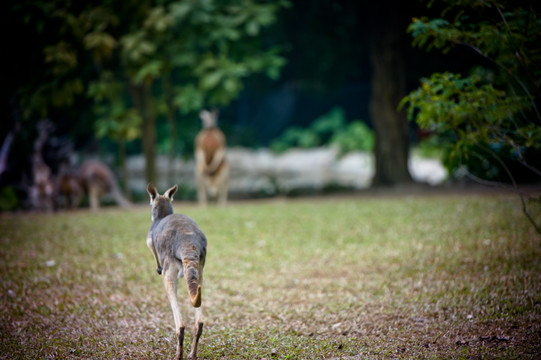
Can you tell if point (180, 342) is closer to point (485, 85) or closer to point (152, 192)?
point (152, 192)

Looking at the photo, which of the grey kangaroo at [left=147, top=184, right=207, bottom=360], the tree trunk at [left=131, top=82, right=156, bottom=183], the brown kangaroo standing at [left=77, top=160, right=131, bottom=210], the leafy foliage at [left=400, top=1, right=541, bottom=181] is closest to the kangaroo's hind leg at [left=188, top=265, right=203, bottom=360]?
the grey kangaroo at [left=147, top=184, right=207, bottom=360]

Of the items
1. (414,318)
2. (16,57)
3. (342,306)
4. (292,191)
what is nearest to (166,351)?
(342,306)

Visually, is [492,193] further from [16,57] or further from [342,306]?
[16,57]

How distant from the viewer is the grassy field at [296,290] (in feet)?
11.6

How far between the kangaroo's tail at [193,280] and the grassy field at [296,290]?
0.72 m

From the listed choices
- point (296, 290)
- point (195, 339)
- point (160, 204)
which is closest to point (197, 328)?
point (195, 339)

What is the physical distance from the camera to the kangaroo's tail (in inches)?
112

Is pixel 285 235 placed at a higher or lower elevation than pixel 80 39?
lower

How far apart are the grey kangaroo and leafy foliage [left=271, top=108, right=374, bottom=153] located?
1724 cm

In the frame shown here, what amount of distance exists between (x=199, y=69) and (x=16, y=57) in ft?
12.7

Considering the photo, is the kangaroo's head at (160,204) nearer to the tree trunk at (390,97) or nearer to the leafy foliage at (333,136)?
the tree trunk at (390,97)

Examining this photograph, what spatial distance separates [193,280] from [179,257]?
9.1 inches

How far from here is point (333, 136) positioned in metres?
22.2

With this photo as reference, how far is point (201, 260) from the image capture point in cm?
312
